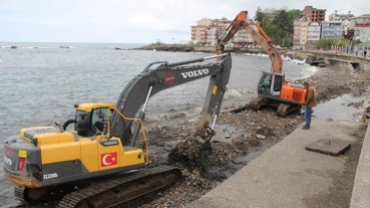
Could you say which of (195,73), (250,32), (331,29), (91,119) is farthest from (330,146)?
(331,29)

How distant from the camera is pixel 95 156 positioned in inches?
296

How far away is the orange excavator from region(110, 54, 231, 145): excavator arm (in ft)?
22.7

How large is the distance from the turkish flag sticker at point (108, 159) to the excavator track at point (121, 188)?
40cm

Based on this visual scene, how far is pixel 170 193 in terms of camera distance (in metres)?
8.66

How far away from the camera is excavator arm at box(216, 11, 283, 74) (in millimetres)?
18250

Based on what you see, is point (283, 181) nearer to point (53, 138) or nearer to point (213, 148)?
point (213, 148)

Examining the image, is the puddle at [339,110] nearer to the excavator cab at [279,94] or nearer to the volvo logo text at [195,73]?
the excavator cab at [279,94]

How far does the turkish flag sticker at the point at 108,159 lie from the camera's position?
766 cm

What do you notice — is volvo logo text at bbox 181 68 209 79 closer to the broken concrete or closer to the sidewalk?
the sidewalk

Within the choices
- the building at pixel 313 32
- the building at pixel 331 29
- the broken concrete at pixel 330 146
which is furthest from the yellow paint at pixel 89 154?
the building at pixel 313 32

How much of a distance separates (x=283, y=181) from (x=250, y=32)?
11766 mm

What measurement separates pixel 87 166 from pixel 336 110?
16752 millimetres

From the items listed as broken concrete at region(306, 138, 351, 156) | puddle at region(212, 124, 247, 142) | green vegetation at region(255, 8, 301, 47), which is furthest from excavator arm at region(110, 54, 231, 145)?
green vegetation at region(255, 8, 301, 47)

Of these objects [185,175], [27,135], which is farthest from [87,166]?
[185,175]
